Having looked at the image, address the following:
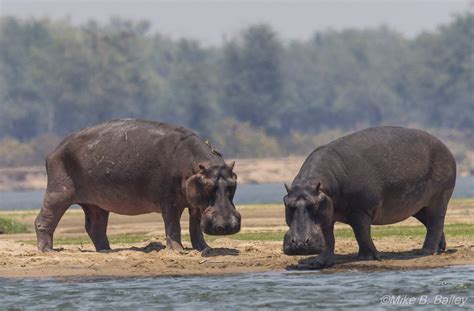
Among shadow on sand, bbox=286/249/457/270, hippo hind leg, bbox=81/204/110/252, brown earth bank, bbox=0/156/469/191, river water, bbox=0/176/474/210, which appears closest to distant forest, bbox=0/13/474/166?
brown earth bank, bbox=0/156/469/191

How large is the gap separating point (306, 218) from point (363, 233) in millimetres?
1404

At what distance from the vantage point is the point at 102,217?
22.5 m

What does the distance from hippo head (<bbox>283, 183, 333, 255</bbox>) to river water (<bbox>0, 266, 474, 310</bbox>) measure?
0.50 m

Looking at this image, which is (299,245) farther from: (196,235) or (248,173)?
(248,173)

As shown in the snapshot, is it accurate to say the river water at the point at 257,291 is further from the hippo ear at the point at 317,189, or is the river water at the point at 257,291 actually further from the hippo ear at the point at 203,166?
the hippo ear at the point at 203,166

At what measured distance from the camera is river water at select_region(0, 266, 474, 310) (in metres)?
16.2

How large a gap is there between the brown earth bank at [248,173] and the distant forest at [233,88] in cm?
449

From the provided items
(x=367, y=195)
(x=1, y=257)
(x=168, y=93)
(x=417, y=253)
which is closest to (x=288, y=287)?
(x=367, y=195)

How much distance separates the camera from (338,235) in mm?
24484

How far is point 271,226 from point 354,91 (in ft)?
345

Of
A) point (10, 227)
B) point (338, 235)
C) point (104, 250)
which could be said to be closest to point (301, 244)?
point (104, 250)

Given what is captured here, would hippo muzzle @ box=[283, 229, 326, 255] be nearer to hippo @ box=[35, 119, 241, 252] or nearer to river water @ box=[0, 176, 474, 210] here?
hippo @ box=[35, 119, 241, 252]

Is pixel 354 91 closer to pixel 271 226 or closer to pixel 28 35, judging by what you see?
pixel 28 35

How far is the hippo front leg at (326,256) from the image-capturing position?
1866 centimetres
